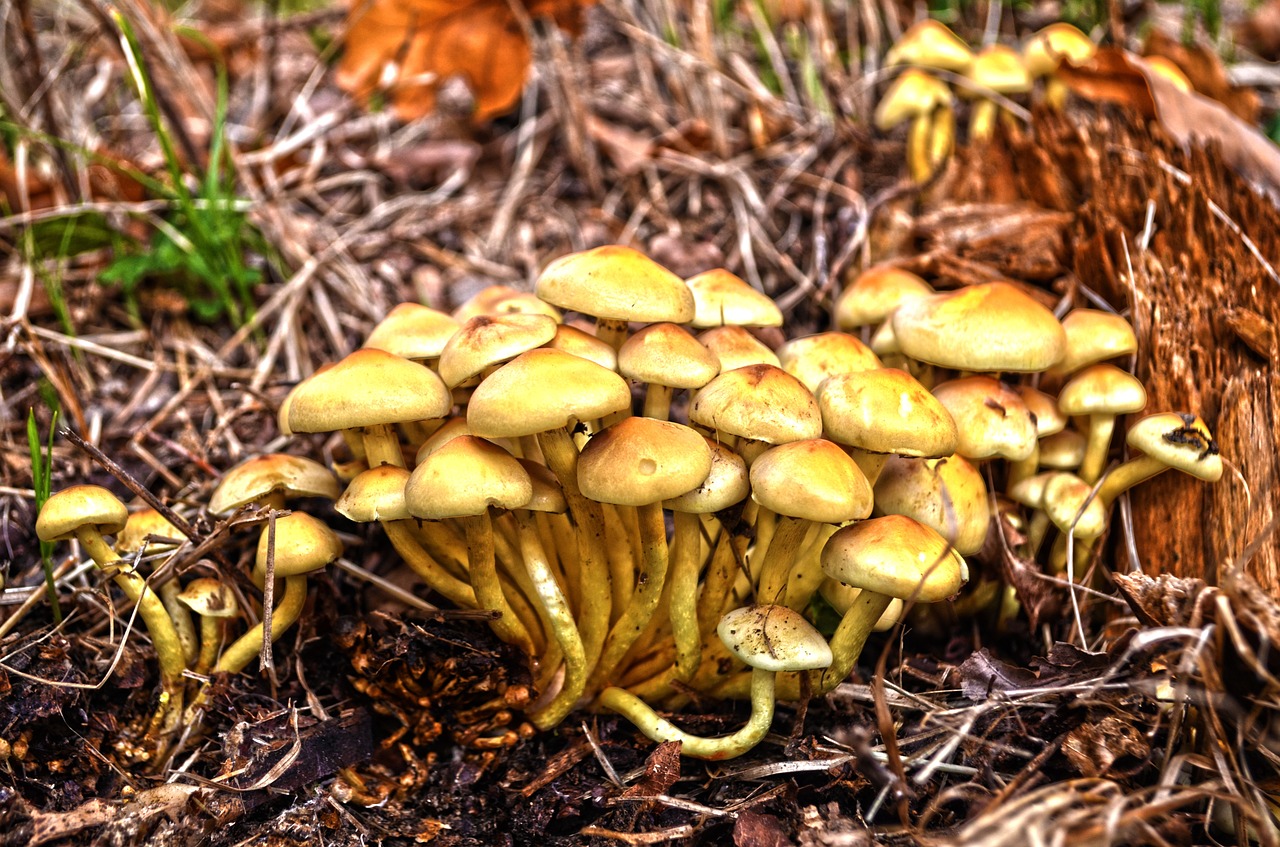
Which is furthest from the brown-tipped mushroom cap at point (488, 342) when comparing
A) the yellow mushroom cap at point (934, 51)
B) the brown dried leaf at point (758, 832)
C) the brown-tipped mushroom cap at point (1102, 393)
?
the yellow mushroom cap at point (934, 51)

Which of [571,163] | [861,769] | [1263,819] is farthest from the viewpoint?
[571,163]

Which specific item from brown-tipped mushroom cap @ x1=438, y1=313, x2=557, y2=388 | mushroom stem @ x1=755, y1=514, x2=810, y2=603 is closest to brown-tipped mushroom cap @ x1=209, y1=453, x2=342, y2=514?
brown-tipped mushroom cap @ x1=438, y1=313, x2=557, y2=388

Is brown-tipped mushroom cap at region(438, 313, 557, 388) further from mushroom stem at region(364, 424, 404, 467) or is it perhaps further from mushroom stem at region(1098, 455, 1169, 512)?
mushroom stem at region(1098, 455, 1169, 512)

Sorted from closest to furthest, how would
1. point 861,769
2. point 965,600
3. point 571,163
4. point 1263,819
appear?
point 1263,819 → point 861,769 → point 965,600 → point 571,163

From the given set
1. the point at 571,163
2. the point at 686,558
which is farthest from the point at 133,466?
the point at 571,163

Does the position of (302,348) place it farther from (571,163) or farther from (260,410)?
(571,163)

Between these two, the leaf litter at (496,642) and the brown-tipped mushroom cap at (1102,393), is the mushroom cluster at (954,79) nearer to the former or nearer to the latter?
the leaf litter at (496,642)

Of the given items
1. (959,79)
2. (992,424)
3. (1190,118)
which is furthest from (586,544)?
(959,79)
